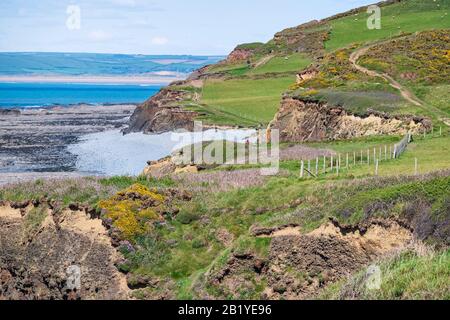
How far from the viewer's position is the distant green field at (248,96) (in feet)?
252

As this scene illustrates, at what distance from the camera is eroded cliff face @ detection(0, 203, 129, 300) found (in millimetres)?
23688

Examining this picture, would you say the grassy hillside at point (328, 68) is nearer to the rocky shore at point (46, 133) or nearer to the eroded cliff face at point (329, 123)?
the eroded cliff face at point (329, 123)

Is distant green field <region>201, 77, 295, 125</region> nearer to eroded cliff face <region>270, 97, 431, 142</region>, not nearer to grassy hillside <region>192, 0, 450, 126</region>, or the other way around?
grassy hillside <region>192, 0, 450, 126</region>

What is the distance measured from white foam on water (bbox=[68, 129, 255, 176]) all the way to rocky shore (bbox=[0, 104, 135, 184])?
167cm

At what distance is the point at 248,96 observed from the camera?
87.6m

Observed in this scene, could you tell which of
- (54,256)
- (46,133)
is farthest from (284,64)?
(54,256)

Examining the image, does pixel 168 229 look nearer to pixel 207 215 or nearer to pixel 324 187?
pixel 207 215

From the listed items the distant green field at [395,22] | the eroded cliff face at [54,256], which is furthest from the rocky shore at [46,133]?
the distant green field at [395,22]

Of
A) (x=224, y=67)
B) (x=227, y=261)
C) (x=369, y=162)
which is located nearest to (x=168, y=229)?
(x=227, y=261)

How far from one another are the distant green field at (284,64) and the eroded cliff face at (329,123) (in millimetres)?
40878

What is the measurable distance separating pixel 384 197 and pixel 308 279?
2.99 m

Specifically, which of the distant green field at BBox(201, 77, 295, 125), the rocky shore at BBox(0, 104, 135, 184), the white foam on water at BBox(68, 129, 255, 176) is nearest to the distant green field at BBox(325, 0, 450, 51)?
the distant green field at BBox(201, 77, 295, 125)

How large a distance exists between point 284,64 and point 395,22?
15798mm

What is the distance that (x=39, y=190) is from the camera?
2844 cm
